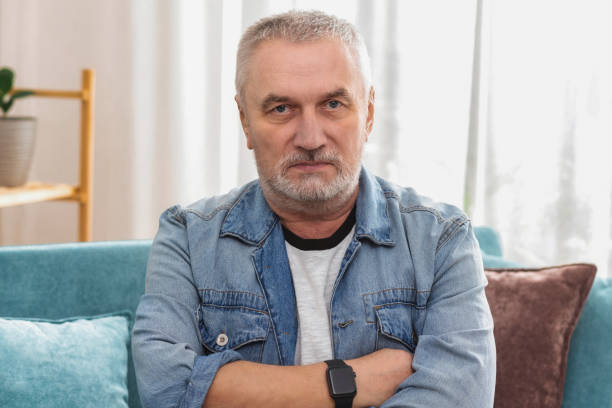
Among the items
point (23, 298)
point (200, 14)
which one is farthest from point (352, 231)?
point (200, 14)

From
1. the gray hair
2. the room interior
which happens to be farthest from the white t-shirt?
the room interior

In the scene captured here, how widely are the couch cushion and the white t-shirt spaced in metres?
0.61

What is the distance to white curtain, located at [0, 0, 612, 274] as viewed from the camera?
2.51 metres

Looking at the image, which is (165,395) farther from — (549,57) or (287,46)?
(549,57)

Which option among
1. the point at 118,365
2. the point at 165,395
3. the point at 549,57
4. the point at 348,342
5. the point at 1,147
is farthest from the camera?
the point at 549,57

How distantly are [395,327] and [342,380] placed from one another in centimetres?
18

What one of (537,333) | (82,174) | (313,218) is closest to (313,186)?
(313,218)

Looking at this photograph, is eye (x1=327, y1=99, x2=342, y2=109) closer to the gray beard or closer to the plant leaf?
the gray beard

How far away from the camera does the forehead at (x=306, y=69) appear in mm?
1305

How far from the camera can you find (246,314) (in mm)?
1340

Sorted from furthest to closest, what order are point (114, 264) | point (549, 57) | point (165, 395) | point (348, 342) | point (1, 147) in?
1. point (549, 57)
2. point (1, 147)
3. point (114, 264)
4. point (348, 342)
5. point (165, 395)

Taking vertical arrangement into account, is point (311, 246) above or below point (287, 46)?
below

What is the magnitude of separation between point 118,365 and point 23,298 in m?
0.29

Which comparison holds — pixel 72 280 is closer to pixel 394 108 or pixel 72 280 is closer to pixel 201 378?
pixel 201 378
